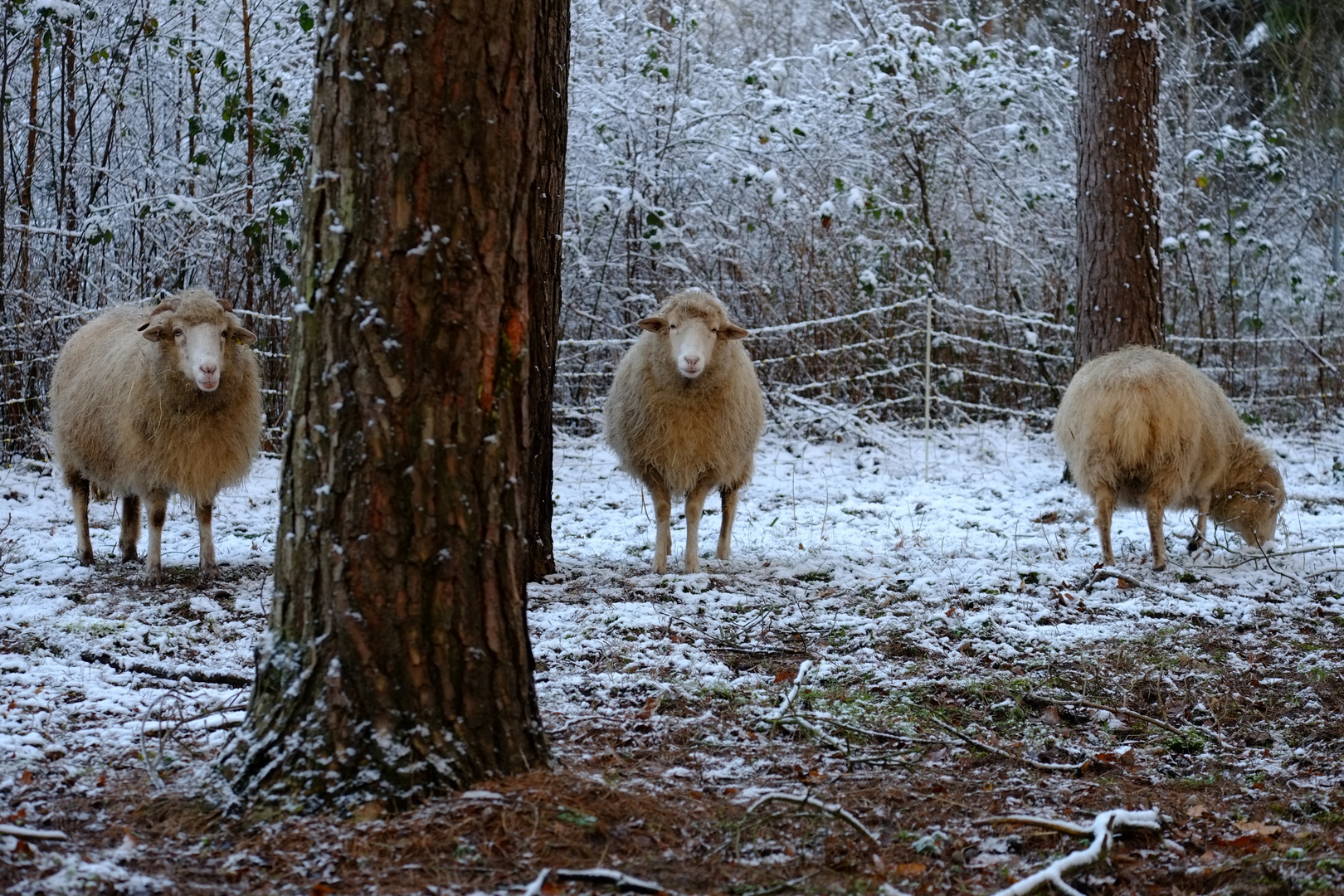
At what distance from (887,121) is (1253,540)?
7.68 metres

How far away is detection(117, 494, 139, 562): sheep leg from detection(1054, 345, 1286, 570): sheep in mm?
5279

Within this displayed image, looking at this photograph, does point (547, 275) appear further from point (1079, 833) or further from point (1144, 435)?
point (1079, 833)

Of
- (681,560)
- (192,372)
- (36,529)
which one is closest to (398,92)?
(192,372)

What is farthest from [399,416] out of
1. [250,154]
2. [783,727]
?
[250,154]

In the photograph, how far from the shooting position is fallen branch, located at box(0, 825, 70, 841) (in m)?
2.36

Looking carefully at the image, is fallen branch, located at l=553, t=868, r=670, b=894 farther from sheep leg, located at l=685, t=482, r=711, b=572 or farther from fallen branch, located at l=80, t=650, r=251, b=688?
sheep leg, located at l=685, t=482, r=711, b=572

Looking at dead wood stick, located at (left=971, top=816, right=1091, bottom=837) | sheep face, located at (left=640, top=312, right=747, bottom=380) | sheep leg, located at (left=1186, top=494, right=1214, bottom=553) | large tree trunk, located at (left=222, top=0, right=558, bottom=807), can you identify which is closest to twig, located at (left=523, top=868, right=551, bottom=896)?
large tree trunk, located at (left=222, top=0, right=558, bottom=807)

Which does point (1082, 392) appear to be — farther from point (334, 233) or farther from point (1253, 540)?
point (334, 233)

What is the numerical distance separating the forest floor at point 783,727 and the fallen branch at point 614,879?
0.02 metres

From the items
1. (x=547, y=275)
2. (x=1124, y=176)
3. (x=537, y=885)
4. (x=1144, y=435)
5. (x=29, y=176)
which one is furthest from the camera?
(x=29, y=176)

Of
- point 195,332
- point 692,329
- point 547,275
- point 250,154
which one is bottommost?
point 195,332

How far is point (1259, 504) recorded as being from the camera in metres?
6.98

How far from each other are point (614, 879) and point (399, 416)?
1.10m

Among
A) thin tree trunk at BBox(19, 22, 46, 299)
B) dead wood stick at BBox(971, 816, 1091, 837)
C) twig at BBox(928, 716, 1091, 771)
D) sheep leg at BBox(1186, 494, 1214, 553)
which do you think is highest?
thin tree trunk at BBox(19, 22, 46, 299)
